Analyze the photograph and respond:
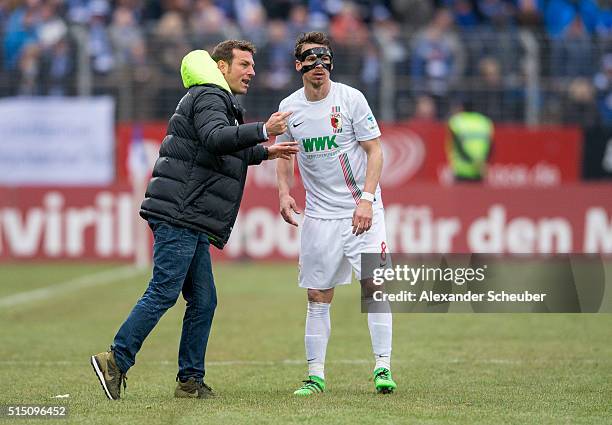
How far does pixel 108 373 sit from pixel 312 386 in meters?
1.39

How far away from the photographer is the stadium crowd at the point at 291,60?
2205 centimetres

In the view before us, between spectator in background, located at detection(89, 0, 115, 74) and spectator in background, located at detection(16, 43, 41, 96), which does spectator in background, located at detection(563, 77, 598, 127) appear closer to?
spectator in background, located at detection(89, 0, 115, 74)

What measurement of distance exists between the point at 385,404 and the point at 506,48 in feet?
49.6

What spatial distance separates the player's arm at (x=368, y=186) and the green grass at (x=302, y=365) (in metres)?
1.11

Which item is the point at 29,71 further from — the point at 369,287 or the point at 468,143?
the point at 369,287

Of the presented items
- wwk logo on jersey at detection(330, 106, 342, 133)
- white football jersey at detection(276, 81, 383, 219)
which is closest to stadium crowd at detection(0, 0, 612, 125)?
white football jersey at detection(276, 81, 383, 219)

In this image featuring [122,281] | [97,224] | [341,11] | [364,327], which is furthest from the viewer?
[341,11]

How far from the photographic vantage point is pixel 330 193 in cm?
909

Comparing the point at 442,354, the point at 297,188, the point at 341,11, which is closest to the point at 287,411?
the point at 442,354

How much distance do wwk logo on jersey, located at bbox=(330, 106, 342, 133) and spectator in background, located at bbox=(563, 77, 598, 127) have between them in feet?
48.2

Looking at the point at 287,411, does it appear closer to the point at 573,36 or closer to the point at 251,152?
the point at 251,152

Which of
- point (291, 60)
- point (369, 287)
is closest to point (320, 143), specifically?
point (369, 287)

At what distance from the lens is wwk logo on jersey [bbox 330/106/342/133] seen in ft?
29.2

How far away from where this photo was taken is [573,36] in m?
22.8
